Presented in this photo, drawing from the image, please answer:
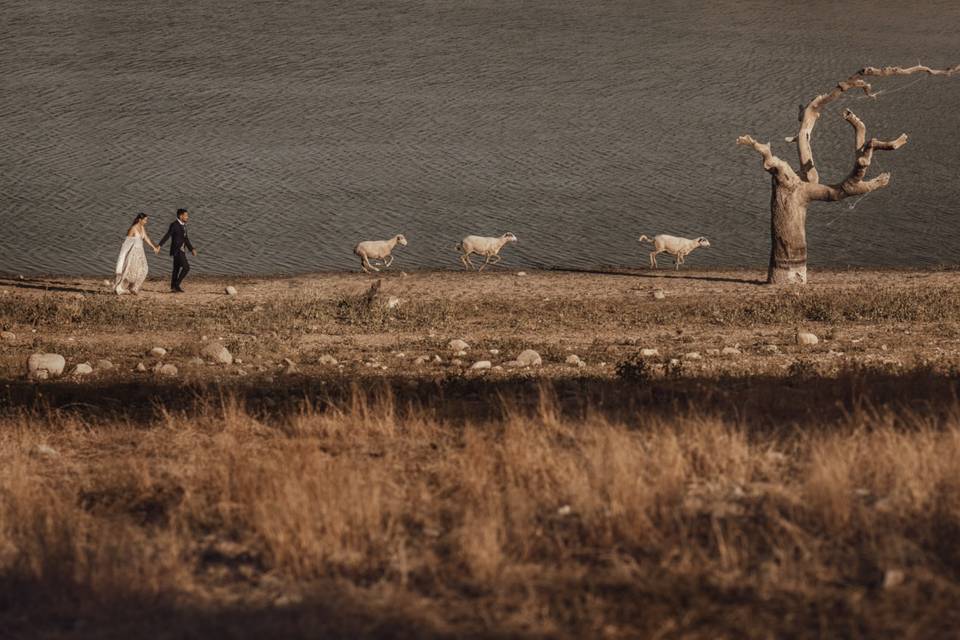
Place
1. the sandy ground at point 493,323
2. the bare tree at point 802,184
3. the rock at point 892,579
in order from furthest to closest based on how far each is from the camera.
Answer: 1. the bare tree at point 802,184
2. the sandy ground at point 493,323
3. the rock at point 892,579

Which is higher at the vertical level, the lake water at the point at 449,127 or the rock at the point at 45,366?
the lake water at the point at 449,127

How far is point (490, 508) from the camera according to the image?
8.93 m

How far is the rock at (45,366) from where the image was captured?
1728cm

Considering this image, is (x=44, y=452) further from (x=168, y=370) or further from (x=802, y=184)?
(x=802, y=184)

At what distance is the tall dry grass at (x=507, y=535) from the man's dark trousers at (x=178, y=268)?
47.7 ft

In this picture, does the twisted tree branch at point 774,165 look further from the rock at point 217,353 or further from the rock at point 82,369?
the rock at point 82,369

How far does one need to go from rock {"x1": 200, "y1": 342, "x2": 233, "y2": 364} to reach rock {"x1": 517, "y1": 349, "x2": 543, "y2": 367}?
4.05 metres

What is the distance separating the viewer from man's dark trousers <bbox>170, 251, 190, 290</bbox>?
25672 mm

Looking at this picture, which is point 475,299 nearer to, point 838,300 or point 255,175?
point 838,300

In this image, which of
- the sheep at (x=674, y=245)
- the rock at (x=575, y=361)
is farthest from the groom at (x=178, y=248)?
the sheep at (x=674, y=245)

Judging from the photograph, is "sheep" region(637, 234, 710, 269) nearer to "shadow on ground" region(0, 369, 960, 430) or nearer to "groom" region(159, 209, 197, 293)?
"groom" region(159, 209, 197, 293)

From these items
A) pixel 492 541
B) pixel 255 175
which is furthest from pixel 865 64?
pixel 492 541

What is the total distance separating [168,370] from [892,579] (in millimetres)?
11705

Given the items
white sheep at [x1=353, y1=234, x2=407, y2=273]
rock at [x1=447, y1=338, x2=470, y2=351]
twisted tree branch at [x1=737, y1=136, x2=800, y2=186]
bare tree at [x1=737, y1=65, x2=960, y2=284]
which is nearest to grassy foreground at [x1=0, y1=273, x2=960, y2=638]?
rock at [x1=447, y1=338, x2=470, y2=351]
